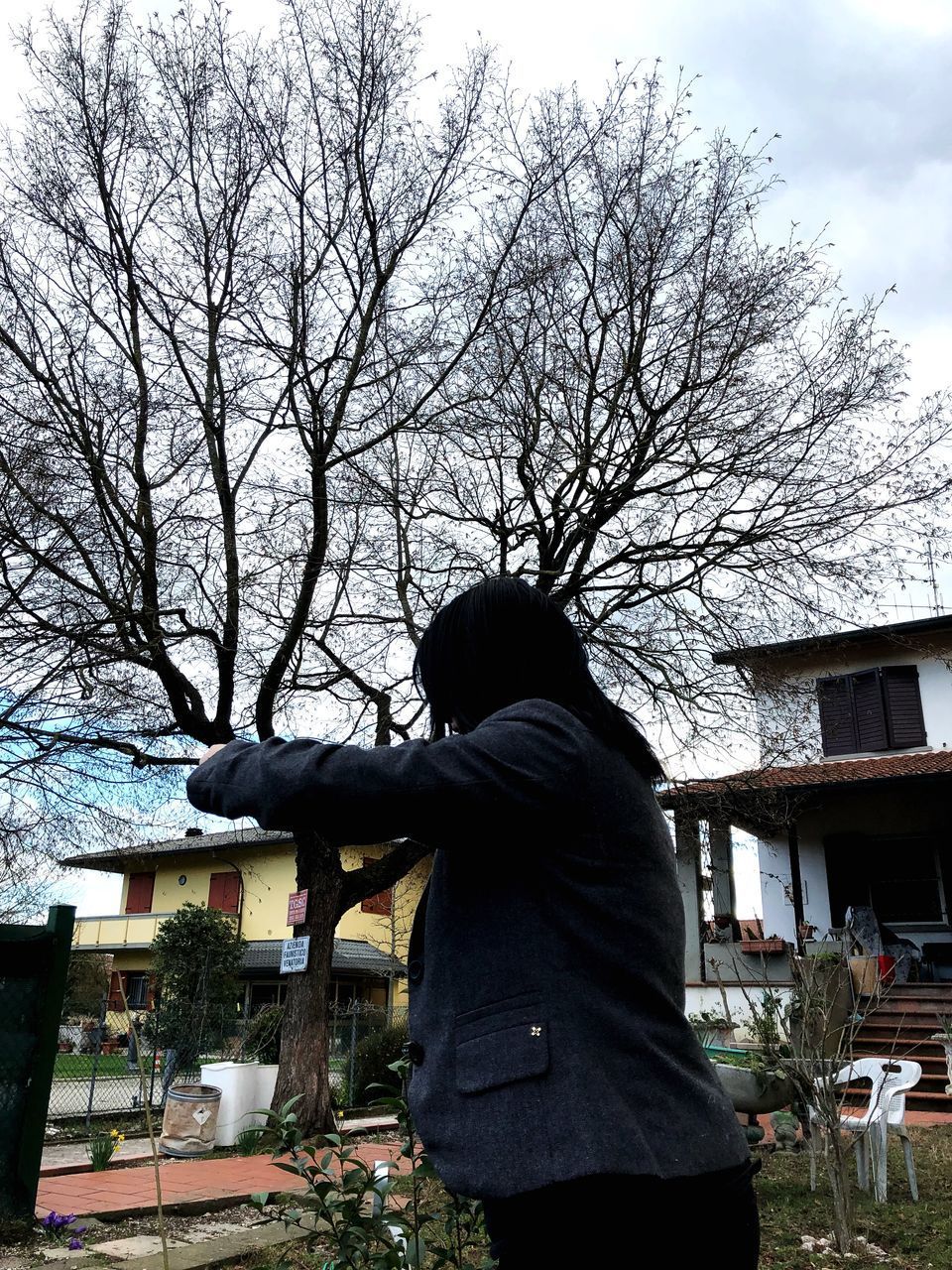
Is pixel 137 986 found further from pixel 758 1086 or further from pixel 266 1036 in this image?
pixel 758 1086

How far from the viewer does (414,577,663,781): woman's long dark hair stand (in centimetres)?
125

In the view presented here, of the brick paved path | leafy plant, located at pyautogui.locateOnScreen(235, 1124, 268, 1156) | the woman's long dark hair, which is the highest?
the woman's long dark hair

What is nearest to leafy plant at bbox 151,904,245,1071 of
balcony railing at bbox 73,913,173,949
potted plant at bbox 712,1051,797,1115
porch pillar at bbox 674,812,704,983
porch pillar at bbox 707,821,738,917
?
porch pillar at bbox 674,812,704,983

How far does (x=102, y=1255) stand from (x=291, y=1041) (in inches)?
202

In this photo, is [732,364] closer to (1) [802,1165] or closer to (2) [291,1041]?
(1) [802,1165]

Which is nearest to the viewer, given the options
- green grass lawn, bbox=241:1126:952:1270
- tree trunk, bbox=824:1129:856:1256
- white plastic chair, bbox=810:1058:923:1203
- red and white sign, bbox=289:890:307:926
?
green grass lawn, bbox=241:1126:952:1270

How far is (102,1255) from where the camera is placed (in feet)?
13.7

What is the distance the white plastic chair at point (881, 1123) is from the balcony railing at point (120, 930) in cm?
2776

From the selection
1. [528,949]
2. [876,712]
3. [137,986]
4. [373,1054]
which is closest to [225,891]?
[137,986]

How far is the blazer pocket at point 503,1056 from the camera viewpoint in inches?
38.7

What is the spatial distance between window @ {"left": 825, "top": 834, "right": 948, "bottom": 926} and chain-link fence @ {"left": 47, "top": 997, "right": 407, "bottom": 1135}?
7249 mm

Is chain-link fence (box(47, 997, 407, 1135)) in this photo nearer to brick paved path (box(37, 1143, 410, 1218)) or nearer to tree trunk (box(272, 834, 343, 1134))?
tree trunk (box(272, 834, 343, 1134))

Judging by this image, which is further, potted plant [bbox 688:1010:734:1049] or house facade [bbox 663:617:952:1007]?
house facade [bbox 663:617:952:1007]

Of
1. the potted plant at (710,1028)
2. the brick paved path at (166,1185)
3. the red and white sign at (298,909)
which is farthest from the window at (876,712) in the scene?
the brick paved path at (166,1185)
